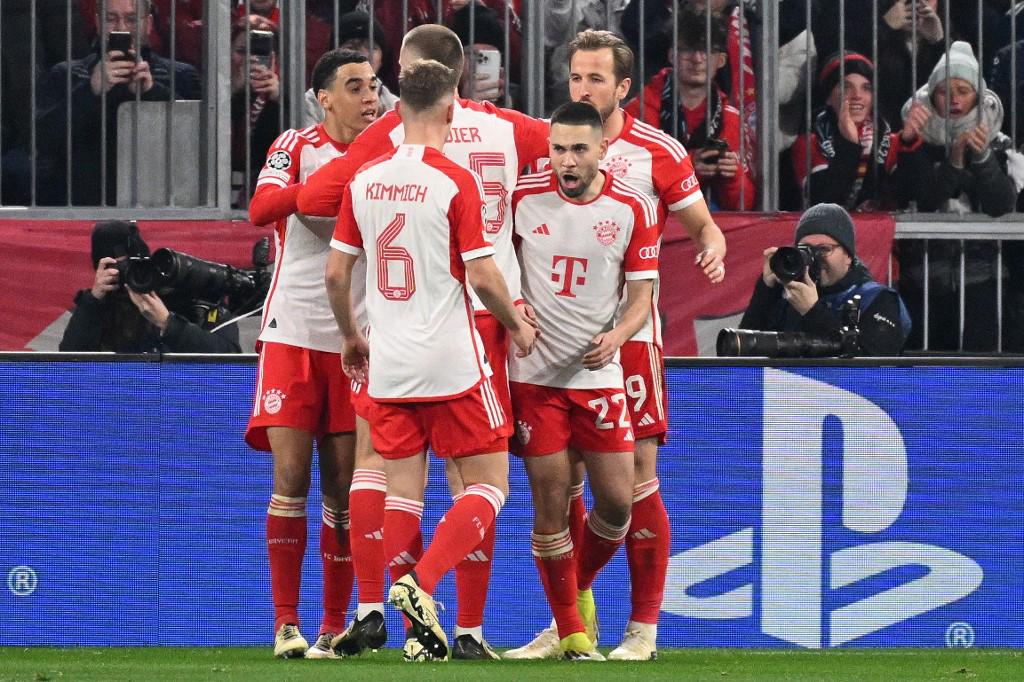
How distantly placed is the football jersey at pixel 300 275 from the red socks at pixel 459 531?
100cm

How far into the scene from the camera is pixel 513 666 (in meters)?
5.55

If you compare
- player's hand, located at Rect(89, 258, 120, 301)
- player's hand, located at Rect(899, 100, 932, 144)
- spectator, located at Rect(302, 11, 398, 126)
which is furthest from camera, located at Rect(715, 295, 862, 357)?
player's hand, located at Rect(89, 258, 120, 301)

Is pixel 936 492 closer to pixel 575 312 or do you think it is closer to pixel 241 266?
pixel 575 312

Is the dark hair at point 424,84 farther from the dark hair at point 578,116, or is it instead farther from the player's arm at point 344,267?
the dark hair at point 578,116

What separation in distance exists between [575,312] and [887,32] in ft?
12.8

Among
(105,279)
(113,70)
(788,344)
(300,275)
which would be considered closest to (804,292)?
(788,344)

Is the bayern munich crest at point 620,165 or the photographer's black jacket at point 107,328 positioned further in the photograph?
the photographer's black jacket at point 107,328

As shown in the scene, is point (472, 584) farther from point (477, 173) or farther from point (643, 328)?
point (477, 173)

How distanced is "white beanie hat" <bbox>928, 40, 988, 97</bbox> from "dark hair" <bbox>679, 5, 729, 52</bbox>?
1.10m

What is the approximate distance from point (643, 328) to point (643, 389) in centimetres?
21

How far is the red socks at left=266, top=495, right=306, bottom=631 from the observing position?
644 centimetres

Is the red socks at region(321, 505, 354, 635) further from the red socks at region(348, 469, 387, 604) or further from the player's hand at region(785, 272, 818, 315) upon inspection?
the player's hand at region(785, 272, 818, 315)

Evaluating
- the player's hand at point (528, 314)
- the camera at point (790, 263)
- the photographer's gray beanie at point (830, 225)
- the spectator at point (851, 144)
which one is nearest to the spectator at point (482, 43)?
the spectator at point (851, 144)

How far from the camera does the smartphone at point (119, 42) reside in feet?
29.4
